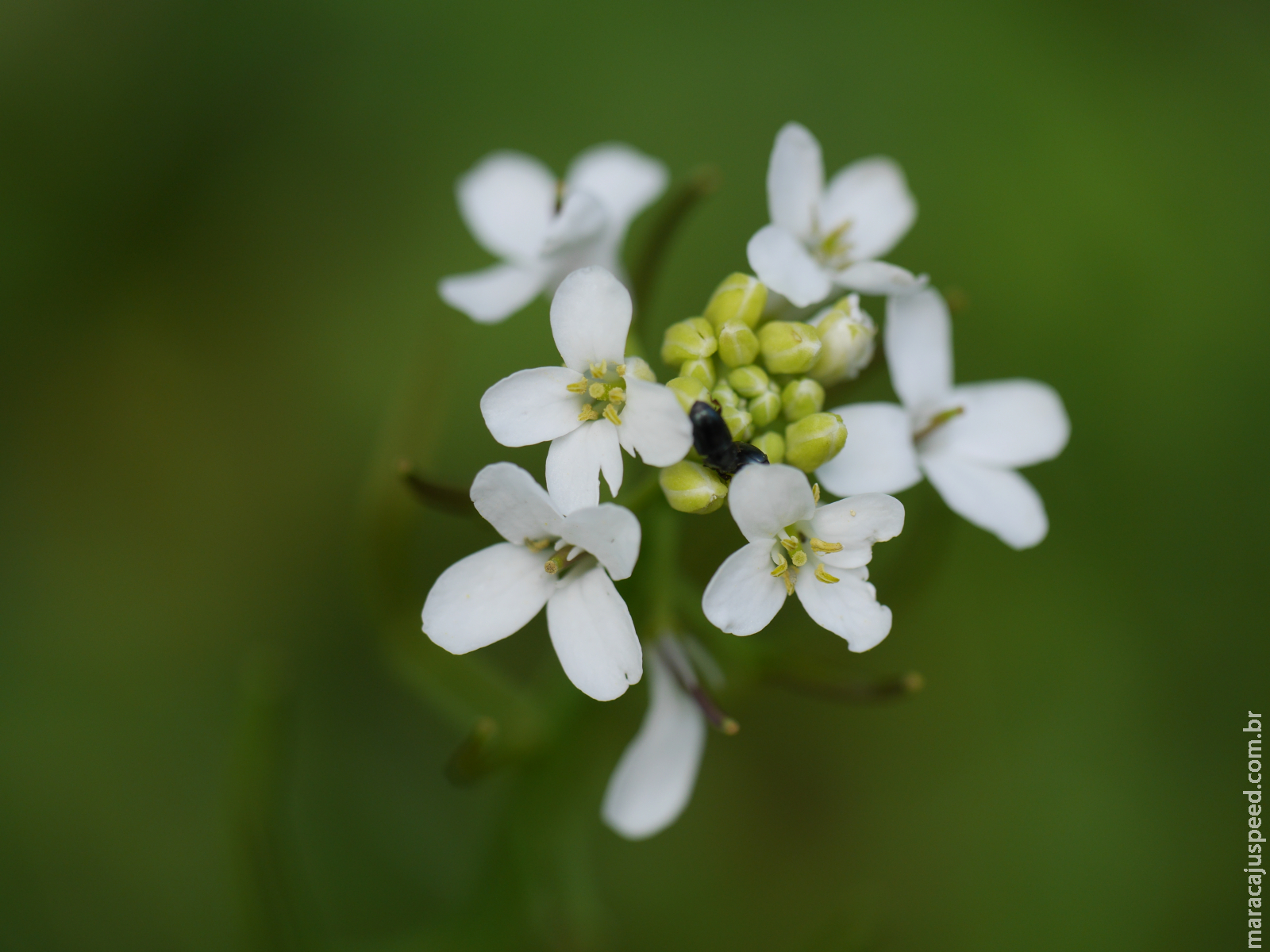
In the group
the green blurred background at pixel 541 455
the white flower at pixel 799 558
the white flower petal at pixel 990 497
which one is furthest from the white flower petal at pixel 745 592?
the green blurred background at pixel 541 455

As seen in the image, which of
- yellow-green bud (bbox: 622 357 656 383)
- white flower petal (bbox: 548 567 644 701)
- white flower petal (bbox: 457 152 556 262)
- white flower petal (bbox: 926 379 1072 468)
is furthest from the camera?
white flower petal (bbox: 457 152 556 262)

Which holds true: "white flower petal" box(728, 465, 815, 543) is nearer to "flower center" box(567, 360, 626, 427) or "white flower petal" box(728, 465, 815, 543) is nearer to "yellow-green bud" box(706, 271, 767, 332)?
"flower center" box(567, 360, 626, 427)

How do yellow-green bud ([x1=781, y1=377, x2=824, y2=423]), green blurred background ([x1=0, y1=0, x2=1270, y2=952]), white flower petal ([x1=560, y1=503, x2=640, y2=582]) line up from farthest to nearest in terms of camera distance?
green blurred background ([x1=0, y1=0, x2=1270, y2=952]) → yellow-green bud ([x1=781, y1=377, x2=824, y2=423]) → white flower petal ([x1=560, y1=503, x2=640, y2=582])

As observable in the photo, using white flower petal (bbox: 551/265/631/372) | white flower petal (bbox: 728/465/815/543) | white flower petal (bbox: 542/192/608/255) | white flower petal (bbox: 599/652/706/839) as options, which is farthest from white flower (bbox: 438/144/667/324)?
white flower petal (bbox: 599/652/706/839)

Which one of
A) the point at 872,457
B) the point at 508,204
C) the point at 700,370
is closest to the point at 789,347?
the point at 700,370

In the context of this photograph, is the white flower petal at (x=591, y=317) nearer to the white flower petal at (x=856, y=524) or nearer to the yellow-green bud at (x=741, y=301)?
the yellow-green bud at (x=741, y=301)

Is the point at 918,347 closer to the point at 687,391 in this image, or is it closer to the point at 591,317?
the point at 687,391
